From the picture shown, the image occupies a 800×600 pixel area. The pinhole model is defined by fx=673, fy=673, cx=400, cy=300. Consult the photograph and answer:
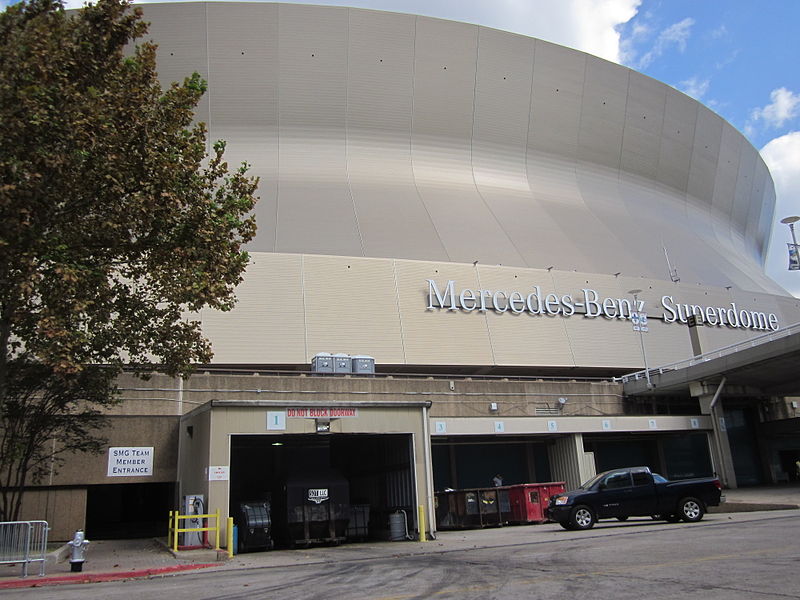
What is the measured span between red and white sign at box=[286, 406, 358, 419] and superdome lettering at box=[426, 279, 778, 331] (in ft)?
58.0

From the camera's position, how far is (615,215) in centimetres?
4759

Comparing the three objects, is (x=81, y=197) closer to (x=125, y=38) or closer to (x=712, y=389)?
(x=125, y=38)

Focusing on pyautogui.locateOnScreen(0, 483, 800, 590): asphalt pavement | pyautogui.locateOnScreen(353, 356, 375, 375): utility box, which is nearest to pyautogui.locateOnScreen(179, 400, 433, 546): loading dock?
pyautogui.locateOnScreen(0, 483, 800, 590): asphalt pavement

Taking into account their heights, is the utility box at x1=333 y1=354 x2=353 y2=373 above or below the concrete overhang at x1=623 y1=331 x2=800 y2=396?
above

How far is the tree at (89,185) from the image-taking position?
12.6 metres

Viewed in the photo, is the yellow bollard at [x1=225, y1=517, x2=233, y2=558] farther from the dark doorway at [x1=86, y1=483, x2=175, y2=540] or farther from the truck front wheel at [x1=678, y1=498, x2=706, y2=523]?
the dark doorway at [x1=86, y1=483, x2=175, y2=540]

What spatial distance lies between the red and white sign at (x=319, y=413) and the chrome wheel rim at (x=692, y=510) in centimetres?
891

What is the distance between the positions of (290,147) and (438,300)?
14562 mm

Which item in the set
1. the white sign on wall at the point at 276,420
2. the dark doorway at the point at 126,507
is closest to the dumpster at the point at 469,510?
the white sign on wall at the point at 276,420

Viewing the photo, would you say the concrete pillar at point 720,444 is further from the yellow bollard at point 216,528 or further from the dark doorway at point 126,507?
the dark doorway at point 126,507

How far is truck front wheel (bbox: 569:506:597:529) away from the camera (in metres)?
17.0

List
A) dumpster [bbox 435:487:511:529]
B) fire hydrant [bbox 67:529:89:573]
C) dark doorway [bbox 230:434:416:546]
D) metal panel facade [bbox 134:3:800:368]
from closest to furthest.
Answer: fire hydrant [bbox 67:529:89:573] → dark doorway [bbox 230:434:416:546] → dumpster [bbox 435:487:511:529] → metal panel facade [bbox 134:3:800:368]

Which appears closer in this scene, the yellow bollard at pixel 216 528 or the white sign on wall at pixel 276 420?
the yellow bollard at pixel 216 528

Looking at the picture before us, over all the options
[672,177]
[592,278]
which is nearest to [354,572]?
[592,278]
